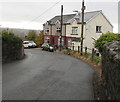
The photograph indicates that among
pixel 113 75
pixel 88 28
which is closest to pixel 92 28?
pixel 88 28

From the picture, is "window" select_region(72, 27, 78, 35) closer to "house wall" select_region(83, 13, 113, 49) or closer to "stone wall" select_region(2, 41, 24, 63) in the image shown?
"house wall" select_region(83, 13, 113, 49)

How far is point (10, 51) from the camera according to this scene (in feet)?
55.2

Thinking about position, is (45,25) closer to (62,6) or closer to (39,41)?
(39,41)

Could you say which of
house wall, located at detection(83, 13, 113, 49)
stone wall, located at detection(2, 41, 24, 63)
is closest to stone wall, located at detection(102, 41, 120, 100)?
stone wall, located at detection(2, 41, 24, 63)

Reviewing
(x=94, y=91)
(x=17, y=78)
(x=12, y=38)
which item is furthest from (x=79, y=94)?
(x=12, y=38)

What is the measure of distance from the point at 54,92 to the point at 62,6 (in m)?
25.4

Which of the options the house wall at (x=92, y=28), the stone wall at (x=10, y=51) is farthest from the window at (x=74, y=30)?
the stone wall at (x=10, y=51)

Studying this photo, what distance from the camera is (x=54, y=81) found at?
9.73 m

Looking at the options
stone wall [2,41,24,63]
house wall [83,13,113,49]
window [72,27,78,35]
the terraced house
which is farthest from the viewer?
window [72,27,78,35]

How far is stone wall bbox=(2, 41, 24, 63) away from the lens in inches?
618

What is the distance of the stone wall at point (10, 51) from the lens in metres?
15.7

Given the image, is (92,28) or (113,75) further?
(92,28)

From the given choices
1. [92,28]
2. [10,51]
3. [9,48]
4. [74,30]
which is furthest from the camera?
[74,30]

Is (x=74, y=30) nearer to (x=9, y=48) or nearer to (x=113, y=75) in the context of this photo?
(x=9, y=48)
